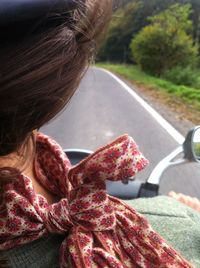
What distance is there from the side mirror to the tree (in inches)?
890

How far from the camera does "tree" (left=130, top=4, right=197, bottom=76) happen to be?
2484cm

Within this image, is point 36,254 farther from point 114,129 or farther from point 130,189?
point 114,129

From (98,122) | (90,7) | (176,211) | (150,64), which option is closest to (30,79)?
(90,7)

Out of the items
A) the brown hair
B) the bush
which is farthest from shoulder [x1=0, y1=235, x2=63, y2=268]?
the bush

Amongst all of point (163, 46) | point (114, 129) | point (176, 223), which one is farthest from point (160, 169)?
point (163, 46)

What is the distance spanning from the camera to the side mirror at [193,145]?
5.28 feet

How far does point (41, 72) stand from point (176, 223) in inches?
19.5

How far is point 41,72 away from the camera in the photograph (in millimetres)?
785

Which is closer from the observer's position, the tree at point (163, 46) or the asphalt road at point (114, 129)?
the asphalt road at point (114, 129)

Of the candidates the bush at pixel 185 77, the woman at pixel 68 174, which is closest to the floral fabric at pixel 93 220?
the woman at pixel 68 174

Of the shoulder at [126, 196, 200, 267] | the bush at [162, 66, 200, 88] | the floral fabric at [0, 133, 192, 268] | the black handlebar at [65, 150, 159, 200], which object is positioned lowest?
the bush at [162, 66, 200, 88]

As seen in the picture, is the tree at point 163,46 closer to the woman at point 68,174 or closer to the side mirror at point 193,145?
the side mirror at point 193,145

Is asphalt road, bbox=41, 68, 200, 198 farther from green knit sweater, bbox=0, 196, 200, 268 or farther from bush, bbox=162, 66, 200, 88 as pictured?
bush, bbox=162, 66, 200, 88

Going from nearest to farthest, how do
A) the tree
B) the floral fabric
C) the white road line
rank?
the floral fabric
the white road line
the tree
